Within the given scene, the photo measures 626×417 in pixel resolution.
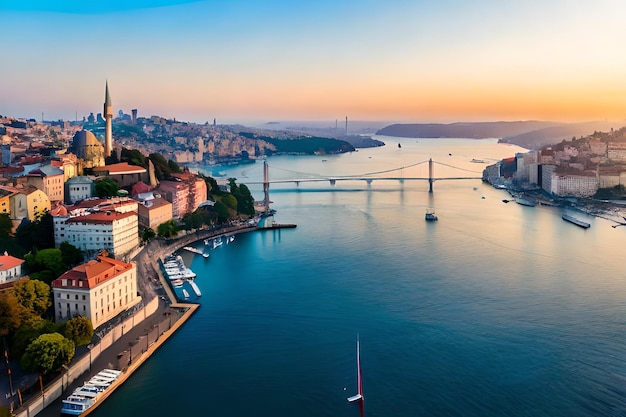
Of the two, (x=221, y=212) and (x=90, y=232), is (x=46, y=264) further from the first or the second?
(x=221, y=212)

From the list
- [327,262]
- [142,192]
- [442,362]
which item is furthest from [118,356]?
[142,192]

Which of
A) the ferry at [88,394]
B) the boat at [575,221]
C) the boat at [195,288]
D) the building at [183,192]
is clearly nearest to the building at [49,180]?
the building at [183,192]

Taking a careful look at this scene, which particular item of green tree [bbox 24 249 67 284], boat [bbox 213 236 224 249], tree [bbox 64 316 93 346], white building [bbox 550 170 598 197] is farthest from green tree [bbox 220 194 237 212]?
white building [bbox 550 170 598 197]

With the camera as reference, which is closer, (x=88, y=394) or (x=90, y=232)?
(x=88, y=394)

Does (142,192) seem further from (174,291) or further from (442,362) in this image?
(442,362)

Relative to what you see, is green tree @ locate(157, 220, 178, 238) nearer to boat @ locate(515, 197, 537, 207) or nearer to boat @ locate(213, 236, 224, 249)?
boat @ locate(213, 236, 224, 249)

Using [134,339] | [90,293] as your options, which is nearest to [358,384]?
[134,339]

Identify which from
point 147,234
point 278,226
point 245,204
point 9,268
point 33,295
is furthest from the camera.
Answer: point 245,204
